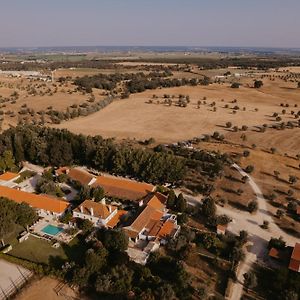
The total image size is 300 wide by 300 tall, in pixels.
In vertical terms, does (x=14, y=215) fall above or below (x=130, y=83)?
below

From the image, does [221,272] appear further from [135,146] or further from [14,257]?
[135,146]

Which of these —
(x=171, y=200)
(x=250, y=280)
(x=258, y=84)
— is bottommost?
(x=250, y=280)

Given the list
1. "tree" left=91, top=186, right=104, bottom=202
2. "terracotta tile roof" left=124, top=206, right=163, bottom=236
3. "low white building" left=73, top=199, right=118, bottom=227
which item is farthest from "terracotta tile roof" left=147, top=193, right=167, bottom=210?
"tree" left=91, top=186, right=104, bottom=202

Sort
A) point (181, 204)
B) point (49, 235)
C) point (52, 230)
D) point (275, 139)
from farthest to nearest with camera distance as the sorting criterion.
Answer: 1. point (275, 139)
2. point (181, 204)
3. point (52, 230)
4. point (49, 235)

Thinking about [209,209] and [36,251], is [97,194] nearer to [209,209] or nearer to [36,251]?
[36,251]

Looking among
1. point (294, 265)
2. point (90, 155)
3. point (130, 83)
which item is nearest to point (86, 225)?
point (90, 155)
